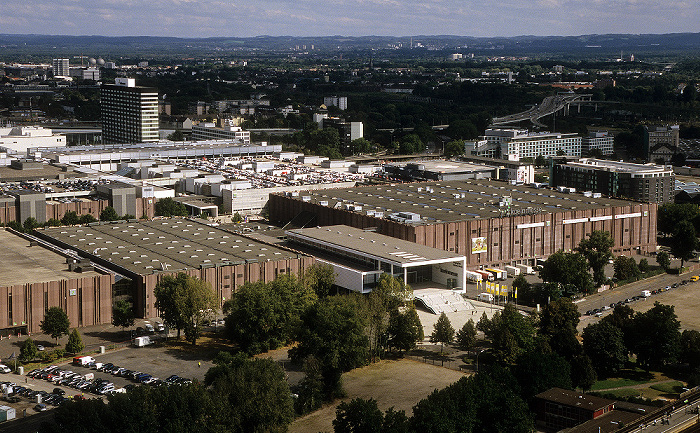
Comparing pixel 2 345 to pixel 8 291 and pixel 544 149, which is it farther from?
pixel 544 149

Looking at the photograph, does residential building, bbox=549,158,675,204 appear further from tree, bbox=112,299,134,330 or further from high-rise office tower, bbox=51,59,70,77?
high-rise office tower, bbox=51,59,70,77

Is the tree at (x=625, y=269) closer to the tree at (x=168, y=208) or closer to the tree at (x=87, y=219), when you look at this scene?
the tree at (x=168, y=208)

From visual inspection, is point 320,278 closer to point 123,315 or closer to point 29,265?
point 123,315

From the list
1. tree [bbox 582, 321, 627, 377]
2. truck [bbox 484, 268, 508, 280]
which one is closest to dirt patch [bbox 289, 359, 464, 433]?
tree [bbox 582, 321, 627, 377]

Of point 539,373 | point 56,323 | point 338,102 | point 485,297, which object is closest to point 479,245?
point 485,297

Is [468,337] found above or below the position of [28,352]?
above

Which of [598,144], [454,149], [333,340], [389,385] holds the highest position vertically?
[598,144]
